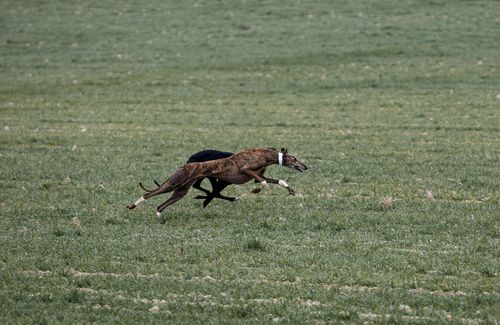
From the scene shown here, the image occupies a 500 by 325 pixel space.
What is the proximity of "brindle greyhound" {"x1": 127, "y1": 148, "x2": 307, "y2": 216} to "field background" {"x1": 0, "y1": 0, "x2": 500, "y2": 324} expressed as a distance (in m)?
0.46

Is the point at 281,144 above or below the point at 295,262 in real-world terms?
below

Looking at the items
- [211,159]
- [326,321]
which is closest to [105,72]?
[211,159]

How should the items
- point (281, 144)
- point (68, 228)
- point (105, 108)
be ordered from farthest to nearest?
1. point (105, 108)
2. point (281, 144)
3. point (68, 228)

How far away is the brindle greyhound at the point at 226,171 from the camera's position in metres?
14.3

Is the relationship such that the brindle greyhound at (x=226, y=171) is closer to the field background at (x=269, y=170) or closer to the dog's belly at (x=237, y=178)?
the dog's belly at (x=237, y=178)

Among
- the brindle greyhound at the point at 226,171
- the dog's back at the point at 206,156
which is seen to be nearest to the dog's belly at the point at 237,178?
the brindle greyhound at the point at 226,171

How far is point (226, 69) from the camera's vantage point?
35625mm

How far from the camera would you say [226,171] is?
14.6 m

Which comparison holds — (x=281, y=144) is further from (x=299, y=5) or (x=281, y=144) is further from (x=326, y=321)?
(x=299, y=5)

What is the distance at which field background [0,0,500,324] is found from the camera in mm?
10164

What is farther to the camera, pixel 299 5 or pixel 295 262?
pixel 299 5

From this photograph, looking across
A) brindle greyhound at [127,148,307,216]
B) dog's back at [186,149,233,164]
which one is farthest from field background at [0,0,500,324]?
dog's back at [186,149,233,164]

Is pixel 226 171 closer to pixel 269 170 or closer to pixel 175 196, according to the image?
pixel 175 196

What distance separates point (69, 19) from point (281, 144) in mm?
27008
